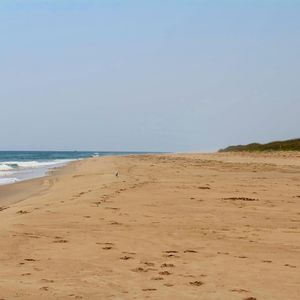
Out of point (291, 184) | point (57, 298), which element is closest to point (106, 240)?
point (57, 298)

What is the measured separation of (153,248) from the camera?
26.0 feet

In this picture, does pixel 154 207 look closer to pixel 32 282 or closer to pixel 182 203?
pixel 182 203

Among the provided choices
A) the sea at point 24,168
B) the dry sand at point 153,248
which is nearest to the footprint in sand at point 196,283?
the dry sand at point 153,248

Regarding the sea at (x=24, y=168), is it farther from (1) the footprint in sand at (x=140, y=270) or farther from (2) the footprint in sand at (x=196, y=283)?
(2) the footprint in sand at (x=196, y=283)

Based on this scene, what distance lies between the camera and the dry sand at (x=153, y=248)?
580cm

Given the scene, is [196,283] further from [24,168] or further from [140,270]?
[24,168]

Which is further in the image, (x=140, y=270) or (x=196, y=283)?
(x=140, y=270)

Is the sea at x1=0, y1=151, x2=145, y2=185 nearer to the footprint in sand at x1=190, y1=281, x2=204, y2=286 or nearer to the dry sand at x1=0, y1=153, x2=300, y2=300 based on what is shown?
the dry sand at x1=0, y1=153, x2=300, y2=300

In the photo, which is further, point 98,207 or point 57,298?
point 98,207

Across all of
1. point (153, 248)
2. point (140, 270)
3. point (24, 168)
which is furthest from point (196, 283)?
point (24, 168)

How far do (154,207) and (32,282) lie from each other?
6506 millimetres

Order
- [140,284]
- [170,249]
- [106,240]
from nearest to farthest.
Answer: [140,284]
[170,249]
[106,240]

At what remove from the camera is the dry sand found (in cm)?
580

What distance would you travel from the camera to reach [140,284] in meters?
5.95
